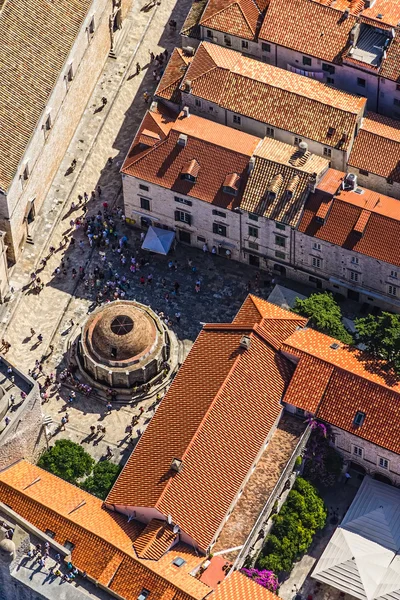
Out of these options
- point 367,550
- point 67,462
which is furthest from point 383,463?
point 67,462

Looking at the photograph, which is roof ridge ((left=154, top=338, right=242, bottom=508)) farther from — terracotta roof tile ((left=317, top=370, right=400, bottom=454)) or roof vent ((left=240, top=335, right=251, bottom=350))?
terracotta roof tile ((left=317, top=370, right=400, bottom=454))

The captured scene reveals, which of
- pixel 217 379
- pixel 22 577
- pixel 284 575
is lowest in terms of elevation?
pixel 22 577

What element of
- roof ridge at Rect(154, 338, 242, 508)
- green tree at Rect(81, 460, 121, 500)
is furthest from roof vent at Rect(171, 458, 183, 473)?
green tree at Rect(81, 460, 121, 500)

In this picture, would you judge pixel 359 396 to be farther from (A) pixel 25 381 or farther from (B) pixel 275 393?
(A) pixel 25 381

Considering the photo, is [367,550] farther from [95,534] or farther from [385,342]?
[95,534]

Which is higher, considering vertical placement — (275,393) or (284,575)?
(275,393)

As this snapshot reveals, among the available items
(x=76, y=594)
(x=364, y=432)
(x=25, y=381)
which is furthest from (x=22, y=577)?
(x=364, y=432)
